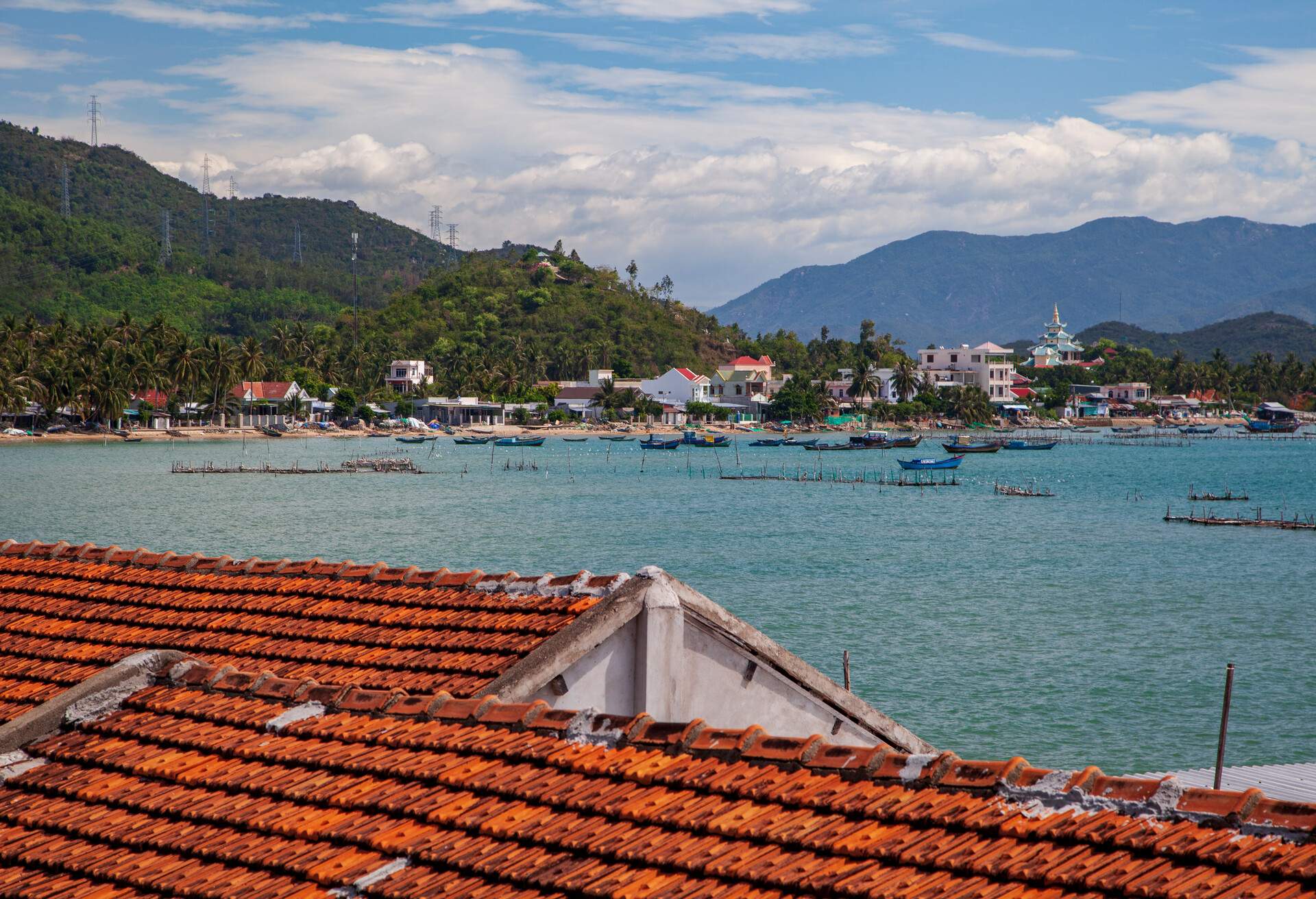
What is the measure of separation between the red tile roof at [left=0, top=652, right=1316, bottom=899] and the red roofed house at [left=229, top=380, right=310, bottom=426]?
14421cm

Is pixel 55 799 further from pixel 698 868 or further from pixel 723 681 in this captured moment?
pixel 723 681

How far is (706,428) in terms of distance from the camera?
18075 cm

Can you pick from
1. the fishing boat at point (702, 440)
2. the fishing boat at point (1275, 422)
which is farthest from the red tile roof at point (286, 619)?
the fishing boat at point (1275, 422)

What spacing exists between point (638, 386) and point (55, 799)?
183 meters

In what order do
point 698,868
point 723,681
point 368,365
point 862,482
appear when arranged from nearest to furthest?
point 698,868, point 723,681, point 862,482, point 368,365

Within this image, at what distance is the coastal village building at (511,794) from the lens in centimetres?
477

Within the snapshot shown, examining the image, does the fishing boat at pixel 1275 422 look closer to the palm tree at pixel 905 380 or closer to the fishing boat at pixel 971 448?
the palm tree at pixel 905 380

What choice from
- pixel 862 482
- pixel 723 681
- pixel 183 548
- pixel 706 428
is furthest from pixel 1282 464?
pixel 723 681

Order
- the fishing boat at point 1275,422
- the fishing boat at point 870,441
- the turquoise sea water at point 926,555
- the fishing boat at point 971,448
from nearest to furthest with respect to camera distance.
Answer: the turquoise sea water at point 926,555 → the fishing boat at point 971,448 → the fishing boat at point 870,441 → the fishing boat at point 1275,422

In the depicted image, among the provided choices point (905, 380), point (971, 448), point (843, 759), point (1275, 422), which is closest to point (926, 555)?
point (843, 759)

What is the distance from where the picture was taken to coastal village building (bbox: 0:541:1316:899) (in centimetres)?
477

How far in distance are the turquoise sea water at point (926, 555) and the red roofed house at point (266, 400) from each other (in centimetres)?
2536

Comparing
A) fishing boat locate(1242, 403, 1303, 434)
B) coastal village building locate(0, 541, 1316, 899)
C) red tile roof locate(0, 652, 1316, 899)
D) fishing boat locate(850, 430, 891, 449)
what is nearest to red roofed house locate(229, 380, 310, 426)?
fishing boat locate(850, 430, 891, 449)

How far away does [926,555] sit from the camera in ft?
185
